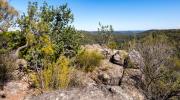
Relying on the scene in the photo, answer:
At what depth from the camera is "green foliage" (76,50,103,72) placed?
17.3m

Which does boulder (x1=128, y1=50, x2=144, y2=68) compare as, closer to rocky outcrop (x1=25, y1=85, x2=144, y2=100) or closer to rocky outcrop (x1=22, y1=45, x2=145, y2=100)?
rocky outcrop (x1=22, y1=45, x2=145, y2=100)

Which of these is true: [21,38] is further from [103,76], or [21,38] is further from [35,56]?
[103,76]

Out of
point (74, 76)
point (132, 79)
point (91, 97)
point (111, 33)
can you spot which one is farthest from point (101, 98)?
point (111, 33)

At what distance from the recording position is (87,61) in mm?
17312

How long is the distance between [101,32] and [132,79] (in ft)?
107

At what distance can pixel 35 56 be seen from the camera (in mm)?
15102

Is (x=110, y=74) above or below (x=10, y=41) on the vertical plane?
below

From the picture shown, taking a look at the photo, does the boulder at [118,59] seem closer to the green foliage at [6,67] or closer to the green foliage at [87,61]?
the green foliage at [87,61]

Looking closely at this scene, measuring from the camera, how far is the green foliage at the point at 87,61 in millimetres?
17281

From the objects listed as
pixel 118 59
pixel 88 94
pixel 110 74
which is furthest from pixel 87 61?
pixel 88 94

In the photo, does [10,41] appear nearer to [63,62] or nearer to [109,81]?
[63,62]

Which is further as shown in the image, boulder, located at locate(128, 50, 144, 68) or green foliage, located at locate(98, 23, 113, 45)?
green foliage, located at locate(98, 23, 113, 45)

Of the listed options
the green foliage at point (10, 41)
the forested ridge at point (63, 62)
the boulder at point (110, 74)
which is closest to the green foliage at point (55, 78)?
the forested ridge at point (63, 62)

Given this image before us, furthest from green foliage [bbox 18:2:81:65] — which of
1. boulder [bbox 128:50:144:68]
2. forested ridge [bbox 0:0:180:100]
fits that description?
boulder [bbox 128:50:144:68]
